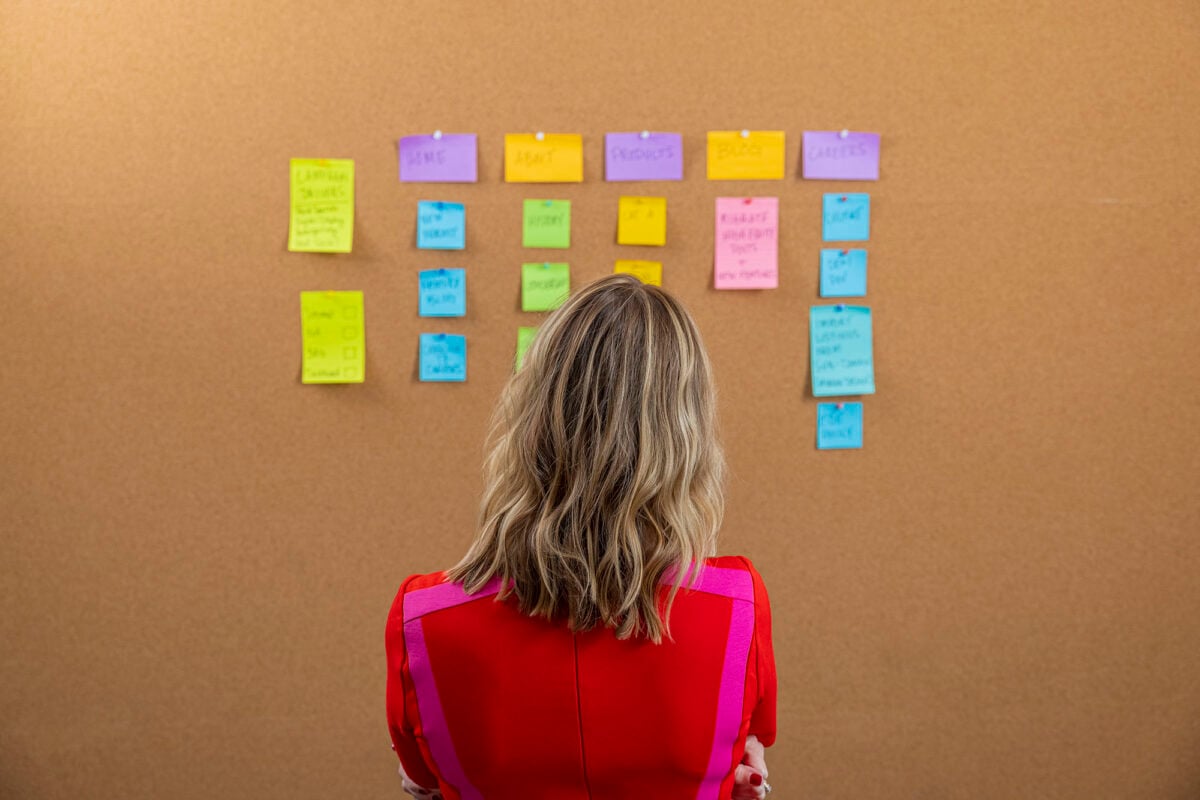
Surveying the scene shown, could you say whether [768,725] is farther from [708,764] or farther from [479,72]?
→ [479,72]

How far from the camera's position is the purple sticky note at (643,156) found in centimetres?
180

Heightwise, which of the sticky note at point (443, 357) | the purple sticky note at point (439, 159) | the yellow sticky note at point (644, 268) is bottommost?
the sticky note at point (443, 357)

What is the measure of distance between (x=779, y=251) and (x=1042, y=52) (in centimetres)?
67

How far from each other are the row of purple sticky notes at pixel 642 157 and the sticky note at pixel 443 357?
31cm

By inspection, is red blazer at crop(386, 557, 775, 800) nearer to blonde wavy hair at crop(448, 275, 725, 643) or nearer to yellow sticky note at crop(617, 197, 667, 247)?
blonde wavy hair at crop(448, 275, 725, 643)

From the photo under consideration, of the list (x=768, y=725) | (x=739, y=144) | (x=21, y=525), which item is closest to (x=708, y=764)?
(x=768, y=725)

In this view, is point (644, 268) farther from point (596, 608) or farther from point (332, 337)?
point (596, 608)

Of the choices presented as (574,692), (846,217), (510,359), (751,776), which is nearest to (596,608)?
(574,692)

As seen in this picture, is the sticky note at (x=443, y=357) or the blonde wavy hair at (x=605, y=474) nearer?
the blonde wavy hair at (x=605, y=474)

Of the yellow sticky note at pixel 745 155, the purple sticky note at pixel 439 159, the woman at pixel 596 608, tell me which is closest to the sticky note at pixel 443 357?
the purple sticky note at pixel 439 159

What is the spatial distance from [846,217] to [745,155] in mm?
241

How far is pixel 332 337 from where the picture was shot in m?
1.81

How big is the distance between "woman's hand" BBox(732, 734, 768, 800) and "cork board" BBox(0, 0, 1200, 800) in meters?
0.84

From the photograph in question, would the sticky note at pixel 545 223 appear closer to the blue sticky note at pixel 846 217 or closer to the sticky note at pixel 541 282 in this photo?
the sticky note at pixel 541 282
